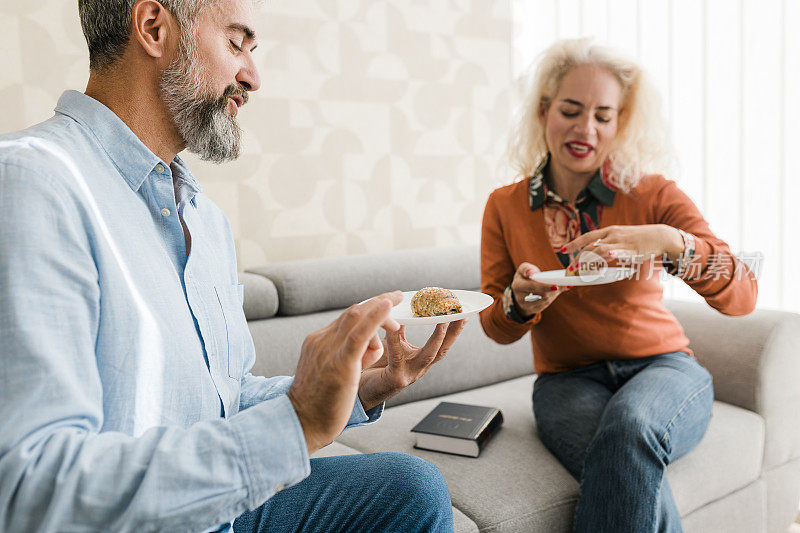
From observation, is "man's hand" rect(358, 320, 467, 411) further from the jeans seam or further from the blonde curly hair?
the blonde curly hair

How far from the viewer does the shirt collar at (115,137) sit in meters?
0.95

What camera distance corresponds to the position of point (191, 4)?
1.03m

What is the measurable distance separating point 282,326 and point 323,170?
831 millimetres

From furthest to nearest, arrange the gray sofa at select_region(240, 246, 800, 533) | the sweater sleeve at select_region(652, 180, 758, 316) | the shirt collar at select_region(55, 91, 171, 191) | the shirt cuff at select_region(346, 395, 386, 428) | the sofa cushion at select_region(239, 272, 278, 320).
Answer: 1. the sofa cushion at select_region(239, 272, 278, 320)
2. the sweater sleeve at select_region(652, 180, 758, 316)
3. the gray sofa at select_region(240, 246, 800, 533)
4. the shirt cuff at select_region(346, 395, 386, 428)
5. the shirt collar at select_region(55, 91, 171, 191)

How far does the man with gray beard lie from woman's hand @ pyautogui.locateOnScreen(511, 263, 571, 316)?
1.58ft

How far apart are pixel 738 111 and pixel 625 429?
1870 millimetres

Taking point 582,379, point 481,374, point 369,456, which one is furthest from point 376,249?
point 369,456

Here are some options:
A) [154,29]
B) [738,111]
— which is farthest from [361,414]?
[738,111]

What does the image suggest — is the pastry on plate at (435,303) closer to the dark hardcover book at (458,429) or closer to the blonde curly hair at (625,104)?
the dark hardcover book at (458,429)

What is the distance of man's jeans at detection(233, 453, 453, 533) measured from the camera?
1.09 m

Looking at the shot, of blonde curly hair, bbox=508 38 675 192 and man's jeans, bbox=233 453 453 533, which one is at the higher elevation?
blonde curly hair, bbox=508 38 675 192

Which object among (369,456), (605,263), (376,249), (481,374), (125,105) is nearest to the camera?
(125,105)

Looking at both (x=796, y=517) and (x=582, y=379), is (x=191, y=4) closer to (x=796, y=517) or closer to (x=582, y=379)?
Answer: (x=582, y=379)

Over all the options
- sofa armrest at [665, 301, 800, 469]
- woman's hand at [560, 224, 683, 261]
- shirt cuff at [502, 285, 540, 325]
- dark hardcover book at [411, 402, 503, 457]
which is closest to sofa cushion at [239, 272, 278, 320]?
dark hardcover book at [411, 402, 503, 457]
